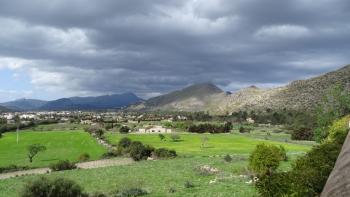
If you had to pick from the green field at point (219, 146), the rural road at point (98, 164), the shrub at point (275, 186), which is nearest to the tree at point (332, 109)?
the green field at point (219, 146)

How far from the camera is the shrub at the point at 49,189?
1112 inches

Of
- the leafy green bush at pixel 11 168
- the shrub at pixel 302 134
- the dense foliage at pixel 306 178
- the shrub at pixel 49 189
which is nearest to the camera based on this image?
the dense foliage at pixel 306 178

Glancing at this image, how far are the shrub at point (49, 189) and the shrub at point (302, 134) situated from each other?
99.8m

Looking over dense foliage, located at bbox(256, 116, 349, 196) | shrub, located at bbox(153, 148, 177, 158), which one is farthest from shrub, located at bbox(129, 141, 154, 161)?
dense foliage, located at bbox(256, 116, 349, 196)

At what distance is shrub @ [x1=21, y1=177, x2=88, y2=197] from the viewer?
92.6 feet

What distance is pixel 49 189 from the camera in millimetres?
28500

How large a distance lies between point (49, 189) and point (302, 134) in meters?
104

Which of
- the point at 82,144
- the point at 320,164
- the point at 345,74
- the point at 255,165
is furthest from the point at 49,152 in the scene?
the point at 345,74

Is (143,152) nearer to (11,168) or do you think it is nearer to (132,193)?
(11,168)

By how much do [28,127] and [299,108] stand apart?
11461cm

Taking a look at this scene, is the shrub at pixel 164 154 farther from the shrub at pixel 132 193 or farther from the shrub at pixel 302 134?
the shrub at pixel 302 134

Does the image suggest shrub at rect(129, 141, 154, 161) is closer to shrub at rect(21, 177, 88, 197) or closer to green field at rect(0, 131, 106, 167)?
green field at rect(0, 131, 106, 167)

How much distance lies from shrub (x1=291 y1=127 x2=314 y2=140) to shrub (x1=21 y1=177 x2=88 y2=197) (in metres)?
99.8

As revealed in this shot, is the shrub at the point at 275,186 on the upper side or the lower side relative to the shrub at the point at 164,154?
upper
